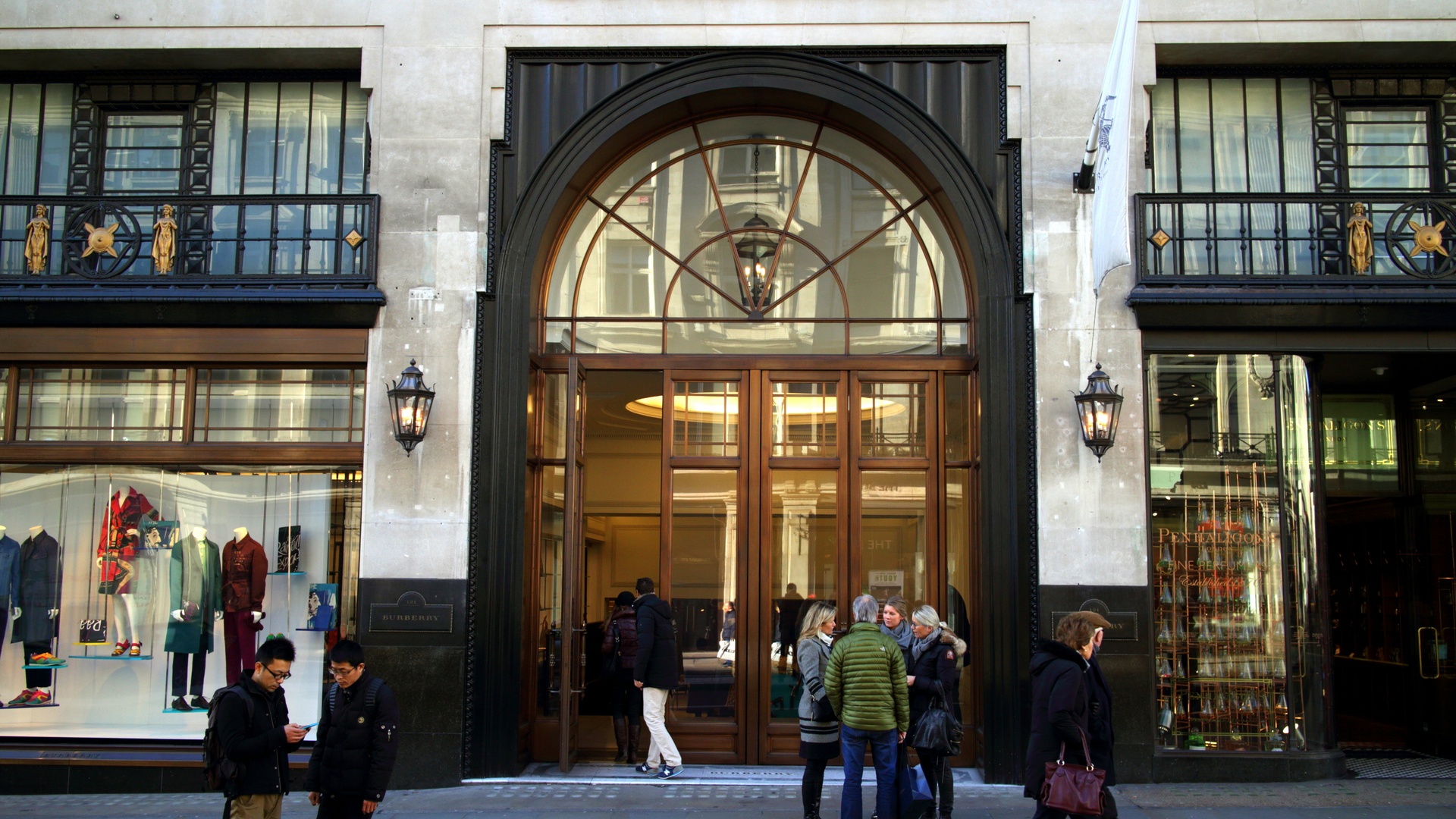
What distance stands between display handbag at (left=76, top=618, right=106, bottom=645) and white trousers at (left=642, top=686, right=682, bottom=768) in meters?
5.03

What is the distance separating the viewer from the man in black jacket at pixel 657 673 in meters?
10.2

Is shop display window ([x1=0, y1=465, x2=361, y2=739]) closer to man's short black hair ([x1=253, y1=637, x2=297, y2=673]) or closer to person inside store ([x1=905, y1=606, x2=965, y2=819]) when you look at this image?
man's short black hair ([x1=253, y1=637, x2=297, y2=673])

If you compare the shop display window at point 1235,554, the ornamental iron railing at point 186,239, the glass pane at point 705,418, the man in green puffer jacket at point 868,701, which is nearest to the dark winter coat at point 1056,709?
the man in green puffer jacket at point 868,701

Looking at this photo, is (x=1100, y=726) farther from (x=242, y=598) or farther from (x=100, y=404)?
(x=100, y=404)

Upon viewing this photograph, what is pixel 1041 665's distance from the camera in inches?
265

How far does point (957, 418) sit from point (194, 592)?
7.22 metres

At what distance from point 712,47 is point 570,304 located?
2.73 meters

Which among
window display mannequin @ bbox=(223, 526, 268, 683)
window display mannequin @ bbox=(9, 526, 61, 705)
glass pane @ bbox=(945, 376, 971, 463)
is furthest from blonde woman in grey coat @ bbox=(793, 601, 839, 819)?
window display mannequin @ bbox=(9, 526, 61, 705)

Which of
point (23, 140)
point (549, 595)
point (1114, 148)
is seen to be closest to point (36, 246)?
point (23, 140)

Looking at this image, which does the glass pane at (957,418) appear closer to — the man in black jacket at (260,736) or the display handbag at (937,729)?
the display handbag at (937,729)

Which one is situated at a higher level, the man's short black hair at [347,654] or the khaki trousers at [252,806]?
Result: the man's short black hair at [347,654]

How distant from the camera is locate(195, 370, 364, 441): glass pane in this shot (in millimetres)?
10703

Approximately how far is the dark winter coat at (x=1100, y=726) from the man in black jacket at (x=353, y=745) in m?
3.96

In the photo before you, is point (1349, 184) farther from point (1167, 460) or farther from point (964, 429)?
point (964, 429)
